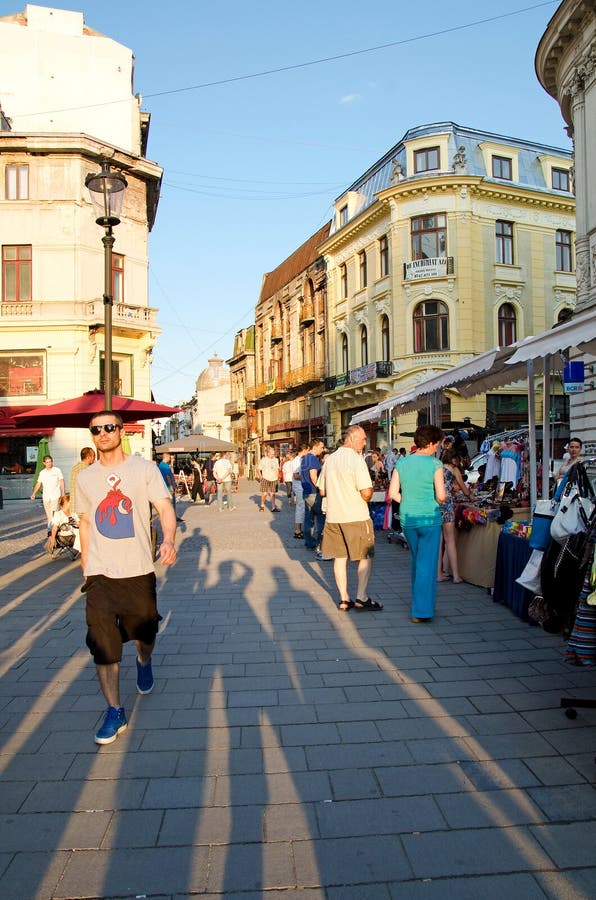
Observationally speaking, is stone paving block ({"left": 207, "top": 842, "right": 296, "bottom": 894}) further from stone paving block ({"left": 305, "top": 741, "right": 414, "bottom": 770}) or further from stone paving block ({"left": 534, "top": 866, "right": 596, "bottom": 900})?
stone paving block ({"left": 534, "top": 866, "right": 596, "bottom": 900})

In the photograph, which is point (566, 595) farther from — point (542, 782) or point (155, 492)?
point (155, 492)

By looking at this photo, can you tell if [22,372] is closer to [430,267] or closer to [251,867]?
[430,267]

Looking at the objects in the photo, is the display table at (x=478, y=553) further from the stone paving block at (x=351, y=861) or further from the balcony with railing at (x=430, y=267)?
the balcony with railing at (x=430, y=267)

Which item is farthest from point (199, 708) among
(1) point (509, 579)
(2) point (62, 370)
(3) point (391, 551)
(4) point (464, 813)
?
(2) point (62, 370)

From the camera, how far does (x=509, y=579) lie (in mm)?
6812

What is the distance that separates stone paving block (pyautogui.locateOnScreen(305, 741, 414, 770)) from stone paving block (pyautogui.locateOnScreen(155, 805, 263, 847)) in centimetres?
56

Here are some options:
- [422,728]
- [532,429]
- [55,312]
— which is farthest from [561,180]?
[422,728]

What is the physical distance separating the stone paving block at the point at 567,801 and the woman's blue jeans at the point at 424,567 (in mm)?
3130

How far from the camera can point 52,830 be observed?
9.61 feet

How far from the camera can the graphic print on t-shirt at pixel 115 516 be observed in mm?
4027

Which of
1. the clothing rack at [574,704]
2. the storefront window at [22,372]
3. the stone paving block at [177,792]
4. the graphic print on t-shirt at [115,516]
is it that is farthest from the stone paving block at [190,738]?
the storefront window at [22,372]

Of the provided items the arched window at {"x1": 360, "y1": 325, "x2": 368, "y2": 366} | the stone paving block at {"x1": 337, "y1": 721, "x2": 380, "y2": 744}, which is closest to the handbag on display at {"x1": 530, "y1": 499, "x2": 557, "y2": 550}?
the stone paving block at {"x1": 337, "y1": 721, "x2": 380, "y2": 744}

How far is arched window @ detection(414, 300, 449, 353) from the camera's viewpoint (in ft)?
97.3

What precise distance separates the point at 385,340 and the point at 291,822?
1202 inches
